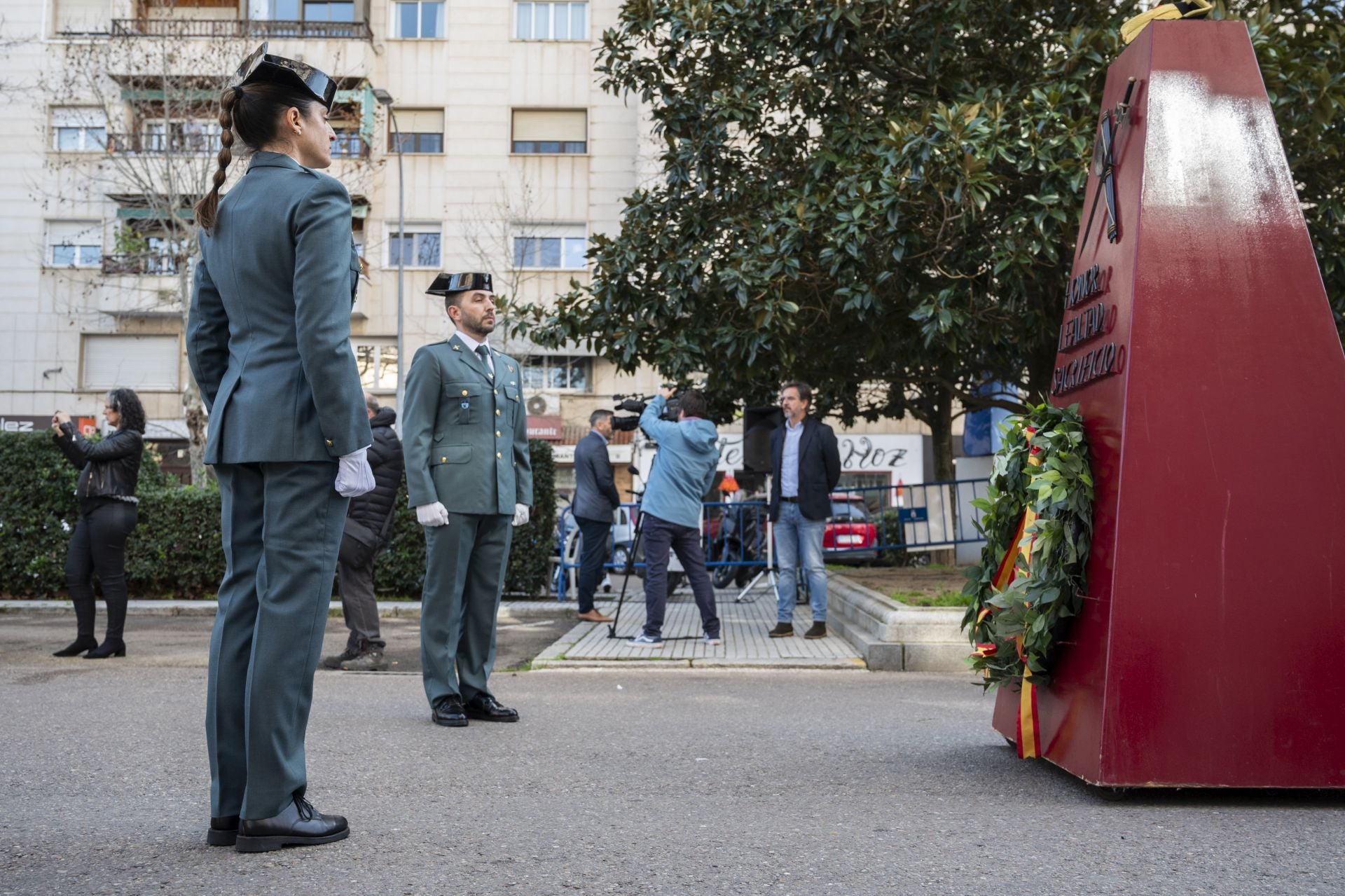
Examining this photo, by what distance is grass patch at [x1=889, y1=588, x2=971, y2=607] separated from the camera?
9580 mm

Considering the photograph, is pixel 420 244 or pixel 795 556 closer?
pixel 795 556

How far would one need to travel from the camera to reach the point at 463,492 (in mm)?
6227

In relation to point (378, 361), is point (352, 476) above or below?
below

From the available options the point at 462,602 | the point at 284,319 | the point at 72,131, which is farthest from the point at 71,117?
the point at 284,319

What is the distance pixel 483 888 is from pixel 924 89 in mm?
11283

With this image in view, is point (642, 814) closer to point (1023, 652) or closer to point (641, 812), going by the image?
point (641, 812)

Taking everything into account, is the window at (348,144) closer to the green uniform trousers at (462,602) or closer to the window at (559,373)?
the window at (559,373)

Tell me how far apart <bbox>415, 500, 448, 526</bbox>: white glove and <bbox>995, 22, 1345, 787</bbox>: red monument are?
2.86 meters

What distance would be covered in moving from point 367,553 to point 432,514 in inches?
115

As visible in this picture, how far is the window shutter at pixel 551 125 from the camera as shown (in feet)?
120

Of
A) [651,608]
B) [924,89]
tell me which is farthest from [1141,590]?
[924,89]

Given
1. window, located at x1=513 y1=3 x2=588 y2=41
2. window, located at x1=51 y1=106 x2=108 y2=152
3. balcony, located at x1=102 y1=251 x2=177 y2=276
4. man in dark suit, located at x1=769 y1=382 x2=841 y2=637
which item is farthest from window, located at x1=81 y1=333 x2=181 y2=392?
man in dark suit, located at x1=769 y1=382 x2=841 y2=637

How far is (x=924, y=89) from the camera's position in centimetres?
1299

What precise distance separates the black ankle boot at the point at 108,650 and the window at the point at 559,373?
27424 mm
